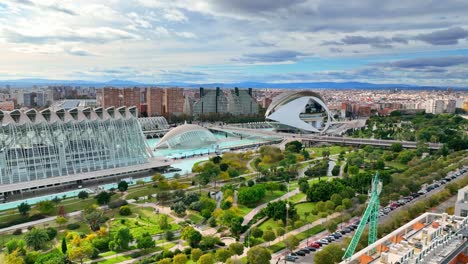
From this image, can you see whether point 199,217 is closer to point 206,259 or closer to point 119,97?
point 206,259

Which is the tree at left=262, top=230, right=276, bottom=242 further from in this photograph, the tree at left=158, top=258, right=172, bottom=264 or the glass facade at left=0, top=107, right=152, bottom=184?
the glass facade at left=0, top=107, right=152, bottom=184

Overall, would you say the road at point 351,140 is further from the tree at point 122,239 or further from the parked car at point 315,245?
the tree at point 122,239

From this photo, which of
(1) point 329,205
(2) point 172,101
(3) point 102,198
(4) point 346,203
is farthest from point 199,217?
(2) point 172,101

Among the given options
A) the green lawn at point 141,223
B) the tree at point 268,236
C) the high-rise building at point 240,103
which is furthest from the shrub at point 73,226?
the high-rise building at point 240,103

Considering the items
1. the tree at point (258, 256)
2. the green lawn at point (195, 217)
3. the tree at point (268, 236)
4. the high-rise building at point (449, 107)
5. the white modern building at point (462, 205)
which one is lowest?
the green lawn at point (195, 217)

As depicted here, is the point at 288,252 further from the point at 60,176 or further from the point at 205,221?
the point at 60,176

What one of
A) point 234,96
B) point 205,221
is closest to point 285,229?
point 205,221
